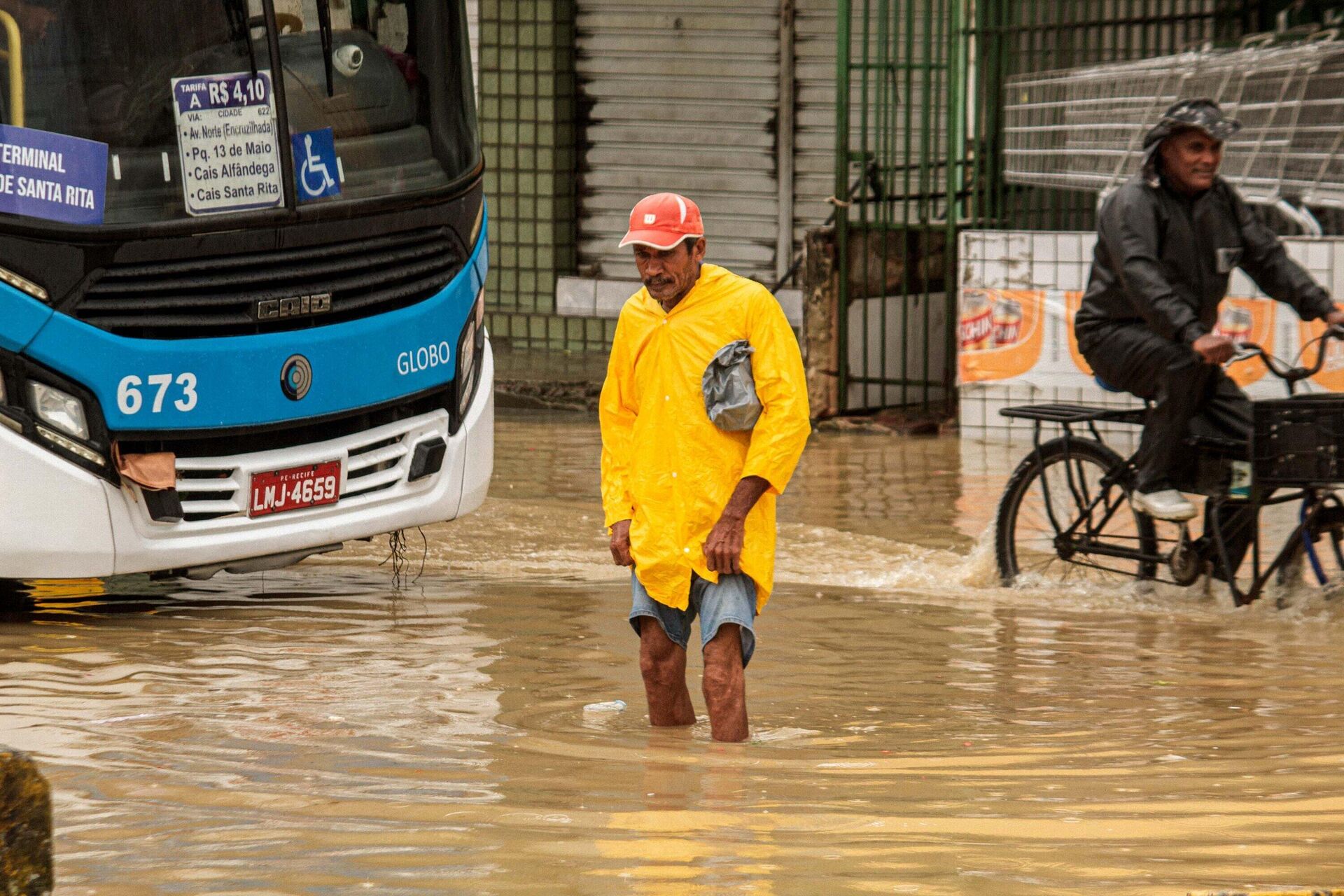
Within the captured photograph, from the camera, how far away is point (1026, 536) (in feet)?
28.3

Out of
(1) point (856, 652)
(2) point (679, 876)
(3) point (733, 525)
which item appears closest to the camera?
(2) point (679, 876)

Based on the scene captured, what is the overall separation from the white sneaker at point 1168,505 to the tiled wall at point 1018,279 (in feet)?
13.7

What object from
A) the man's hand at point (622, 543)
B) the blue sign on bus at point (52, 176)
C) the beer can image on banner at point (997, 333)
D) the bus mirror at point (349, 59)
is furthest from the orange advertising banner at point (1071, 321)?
the man's hand at point (622, 543)

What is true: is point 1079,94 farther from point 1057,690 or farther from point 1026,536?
point 1057,690

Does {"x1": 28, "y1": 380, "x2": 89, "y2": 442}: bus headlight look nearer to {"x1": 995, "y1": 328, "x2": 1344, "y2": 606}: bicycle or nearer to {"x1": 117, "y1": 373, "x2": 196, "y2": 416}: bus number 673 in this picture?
{"x1": 117, "y1": 373, "x2": 196, "y2": 416}: bus number 673

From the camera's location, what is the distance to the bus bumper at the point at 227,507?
7.30 m

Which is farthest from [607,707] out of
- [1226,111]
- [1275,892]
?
[1226,111]

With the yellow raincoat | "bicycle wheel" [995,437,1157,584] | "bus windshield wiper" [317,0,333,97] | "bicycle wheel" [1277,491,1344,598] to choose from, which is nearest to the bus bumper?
"bus windshield wiper" [317,0,333,97]

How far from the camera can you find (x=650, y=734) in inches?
235

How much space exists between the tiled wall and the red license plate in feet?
17.8

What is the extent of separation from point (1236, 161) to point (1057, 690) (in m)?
5.54

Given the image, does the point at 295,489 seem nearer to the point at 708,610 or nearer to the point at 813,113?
the point at 708,610

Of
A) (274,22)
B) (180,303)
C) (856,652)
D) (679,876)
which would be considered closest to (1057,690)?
(856,652)

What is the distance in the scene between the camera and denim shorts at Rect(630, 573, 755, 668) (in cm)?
570
